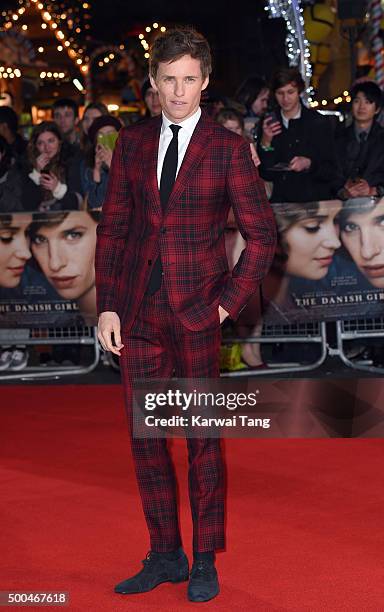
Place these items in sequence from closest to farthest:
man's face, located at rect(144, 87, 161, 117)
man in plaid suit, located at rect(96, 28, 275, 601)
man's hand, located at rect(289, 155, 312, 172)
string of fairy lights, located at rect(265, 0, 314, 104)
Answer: man in plaid suit, located at rect(96, 28, 275, 601), man's hand, located at rect(289, 155, 312, 172), man's face, located at rect(144, 87, 161, 117), string of fairy lights, located at rect(265, 0, 314, 104)

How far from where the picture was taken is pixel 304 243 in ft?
29.1

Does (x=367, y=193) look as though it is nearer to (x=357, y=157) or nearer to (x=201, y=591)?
(x=357, y=157)

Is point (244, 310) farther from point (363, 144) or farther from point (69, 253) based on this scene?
point (363, 144)

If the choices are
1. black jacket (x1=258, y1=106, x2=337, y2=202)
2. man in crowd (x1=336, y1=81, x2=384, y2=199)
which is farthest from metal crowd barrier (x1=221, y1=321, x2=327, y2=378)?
man in crowd (x1=336, y1=81, x2=384, y2=199)

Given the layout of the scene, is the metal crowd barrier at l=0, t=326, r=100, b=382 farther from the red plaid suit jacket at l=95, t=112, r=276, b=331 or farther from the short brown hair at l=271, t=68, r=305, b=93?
the red plaid suit jacket at l=95, t=112, r=276, b=331

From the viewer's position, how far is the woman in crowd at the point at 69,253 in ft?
30.0

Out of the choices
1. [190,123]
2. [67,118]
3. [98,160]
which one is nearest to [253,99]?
[67,118]

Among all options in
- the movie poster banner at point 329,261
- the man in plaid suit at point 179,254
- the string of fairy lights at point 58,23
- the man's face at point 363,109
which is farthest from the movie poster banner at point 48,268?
the string of fairy lights at point 58,23

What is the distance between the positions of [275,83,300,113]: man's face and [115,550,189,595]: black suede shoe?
538cm

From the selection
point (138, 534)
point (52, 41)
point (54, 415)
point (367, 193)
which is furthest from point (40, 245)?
point (52, 41)

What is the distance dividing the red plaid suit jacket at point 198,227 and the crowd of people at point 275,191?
4425 millimetres

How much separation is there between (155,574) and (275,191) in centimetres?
525

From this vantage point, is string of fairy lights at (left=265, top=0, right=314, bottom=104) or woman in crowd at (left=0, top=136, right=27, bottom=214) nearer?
woman in crowd at (left=0, top=136, right=27, bottom=214)

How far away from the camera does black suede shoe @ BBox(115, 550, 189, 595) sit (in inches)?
173
